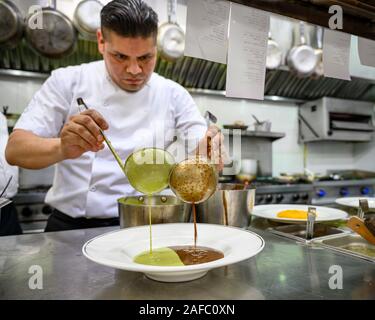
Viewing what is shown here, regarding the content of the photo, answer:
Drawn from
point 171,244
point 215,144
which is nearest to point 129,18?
point 215,144

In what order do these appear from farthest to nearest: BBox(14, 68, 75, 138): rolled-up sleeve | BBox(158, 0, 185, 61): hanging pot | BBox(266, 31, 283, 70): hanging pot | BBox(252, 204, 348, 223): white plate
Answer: BBox(266, 31, 283, 70): hanging pot < BBox(158, 0, 185, 61): hanging pot < BBox(14, 68, 75, 138): rolled-up sleeve < BBox(252, 204, 348, 223): white plate

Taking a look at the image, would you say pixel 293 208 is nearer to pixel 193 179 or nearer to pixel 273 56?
pixel 193 179

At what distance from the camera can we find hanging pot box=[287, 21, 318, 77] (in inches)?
154

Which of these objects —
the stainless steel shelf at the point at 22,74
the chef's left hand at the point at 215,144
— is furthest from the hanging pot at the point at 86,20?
the chef's left hand at the point at 215,144

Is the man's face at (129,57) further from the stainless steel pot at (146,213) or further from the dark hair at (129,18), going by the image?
the stainless steel pot at (146,213)

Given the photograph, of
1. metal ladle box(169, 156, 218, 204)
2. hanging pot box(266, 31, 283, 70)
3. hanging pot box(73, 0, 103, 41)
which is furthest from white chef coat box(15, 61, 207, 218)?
hanging pot box(266, 31, 283, 70)

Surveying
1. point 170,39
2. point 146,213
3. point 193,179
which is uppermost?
point 170,39

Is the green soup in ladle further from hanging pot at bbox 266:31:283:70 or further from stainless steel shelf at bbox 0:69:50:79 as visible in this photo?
hanging pot at bbox 266:31:283:70

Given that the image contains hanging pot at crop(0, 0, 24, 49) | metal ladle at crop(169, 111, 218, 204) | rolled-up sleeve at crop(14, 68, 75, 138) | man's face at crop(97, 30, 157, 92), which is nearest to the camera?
metal ladle at crop(169, 111, 218, 204)

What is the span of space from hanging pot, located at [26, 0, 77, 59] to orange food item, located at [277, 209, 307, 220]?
255cm

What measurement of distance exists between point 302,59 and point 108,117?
10.3ft

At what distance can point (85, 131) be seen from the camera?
1.06 metres

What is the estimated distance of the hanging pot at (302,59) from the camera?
3.91 m
